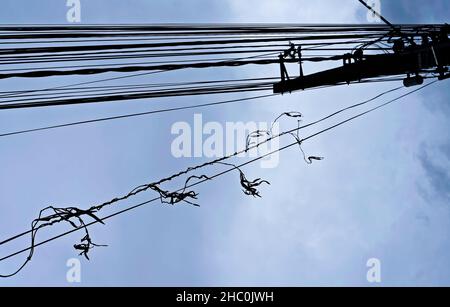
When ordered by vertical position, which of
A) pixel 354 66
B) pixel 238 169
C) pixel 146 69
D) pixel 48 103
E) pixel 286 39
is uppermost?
pixel 286 39

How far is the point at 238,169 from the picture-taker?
514cm

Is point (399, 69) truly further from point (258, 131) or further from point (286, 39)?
point (258, 131)

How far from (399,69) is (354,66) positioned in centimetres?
73

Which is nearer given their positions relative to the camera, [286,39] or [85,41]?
[85,41]

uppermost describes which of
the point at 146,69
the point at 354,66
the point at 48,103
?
the point at 354,66
